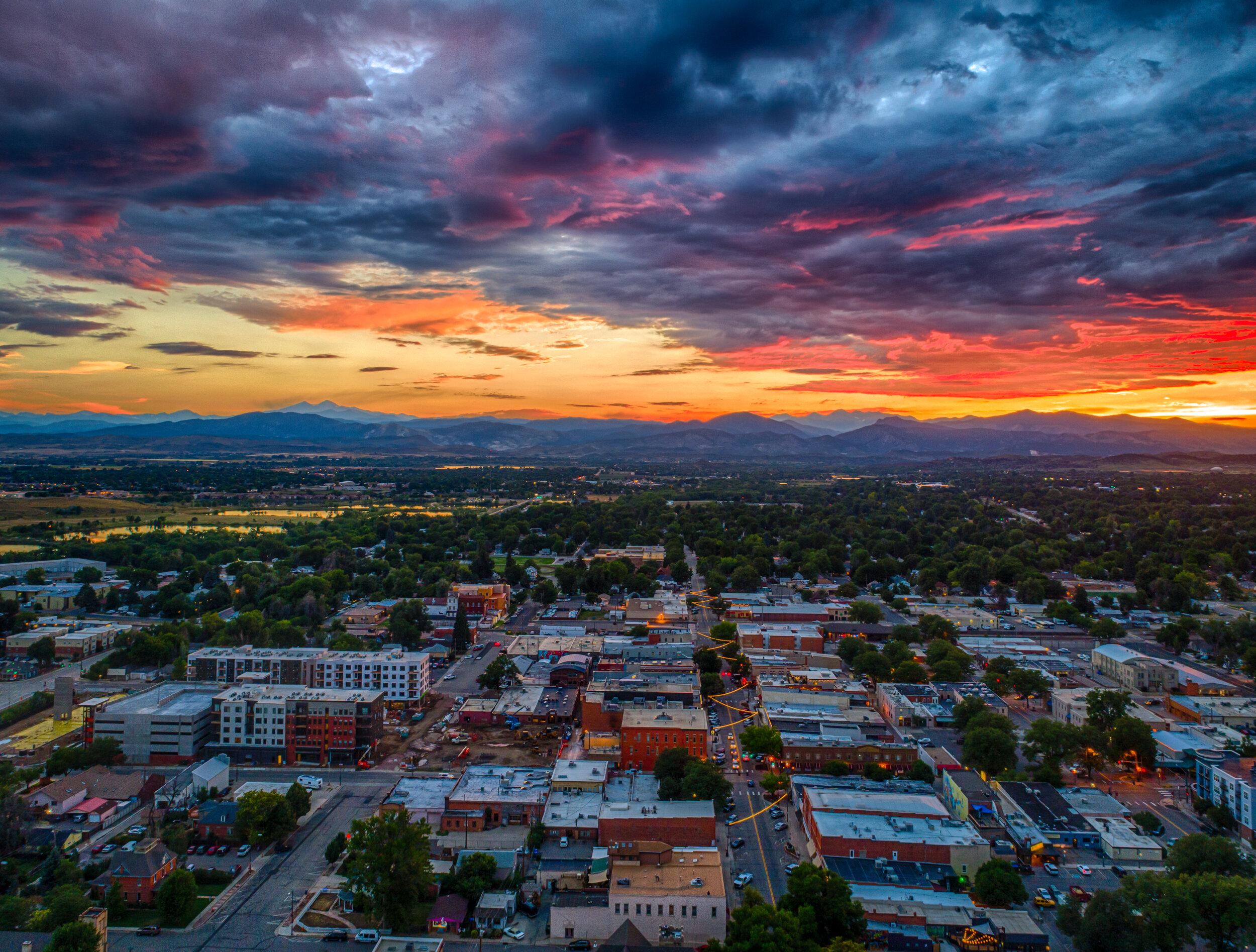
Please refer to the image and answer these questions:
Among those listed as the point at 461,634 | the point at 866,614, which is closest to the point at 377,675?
the point at 461,634

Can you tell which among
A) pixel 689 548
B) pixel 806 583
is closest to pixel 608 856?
pixel 806 583

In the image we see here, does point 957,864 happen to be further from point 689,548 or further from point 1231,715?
point 689,548

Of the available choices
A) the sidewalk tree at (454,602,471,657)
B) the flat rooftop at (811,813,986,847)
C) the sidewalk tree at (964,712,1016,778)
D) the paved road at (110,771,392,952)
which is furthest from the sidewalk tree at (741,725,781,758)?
the sidewalk tree at (454,602,471,657)

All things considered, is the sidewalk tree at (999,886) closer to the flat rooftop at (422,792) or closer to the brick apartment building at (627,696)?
the brick apartment building at (627,696)

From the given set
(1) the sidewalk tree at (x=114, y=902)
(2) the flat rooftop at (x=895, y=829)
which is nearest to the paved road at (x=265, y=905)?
(1) the sidewalk tree at (x=114, y=902)

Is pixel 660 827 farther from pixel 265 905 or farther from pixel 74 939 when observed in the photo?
pixel 74 939
